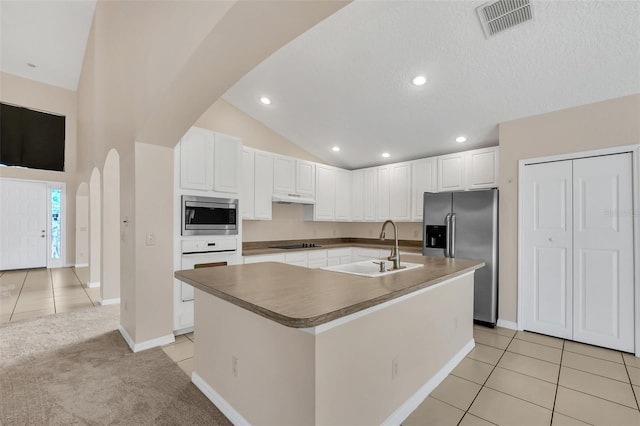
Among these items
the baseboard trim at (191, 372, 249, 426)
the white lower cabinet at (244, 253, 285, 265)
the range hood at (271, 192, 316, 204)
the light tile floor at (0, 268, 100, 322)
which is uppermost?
the range hood at (271, 192, 316, 204)

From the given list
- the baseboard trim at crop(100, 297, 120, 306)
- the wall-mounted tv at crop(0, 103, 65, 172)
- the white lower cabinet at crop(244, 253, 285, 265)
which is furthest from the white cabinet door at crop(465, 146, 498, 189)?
the wall-mounted tv at crop(0, 103, 65, 172)

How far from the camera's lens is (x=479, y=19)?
2.38m

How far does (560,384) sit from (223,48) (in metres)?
3.40

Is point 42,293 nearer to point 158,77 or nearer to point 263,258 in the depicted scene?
point 263,258

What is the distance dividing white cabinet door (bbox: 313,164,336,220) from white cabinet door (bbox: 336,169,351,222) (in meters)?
0.11

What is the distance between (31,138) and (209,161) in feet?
20.2

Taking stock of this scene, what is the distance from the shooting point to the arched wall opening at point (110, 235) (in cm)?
429

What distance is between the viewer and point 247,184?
4191 mm

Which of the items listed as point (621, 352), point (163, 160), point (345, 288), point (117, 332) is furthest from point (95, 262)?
point (621, 352)

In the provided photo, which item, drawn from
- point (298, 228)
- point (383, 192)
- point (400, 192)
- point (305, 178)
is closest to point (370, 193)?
point (383, 192)

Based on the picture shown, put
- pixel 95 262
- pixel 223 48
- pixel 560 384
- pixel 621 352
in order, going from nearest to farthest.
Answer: pixel 223 48 → pixel 560 384 → pixel 621 352 → pixel 95 262

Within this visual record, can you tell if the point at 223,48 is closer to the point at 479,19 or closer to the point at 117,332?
the point at 479,19

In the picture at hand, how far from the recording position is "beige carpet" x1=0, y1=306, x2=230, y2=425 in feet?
6.21

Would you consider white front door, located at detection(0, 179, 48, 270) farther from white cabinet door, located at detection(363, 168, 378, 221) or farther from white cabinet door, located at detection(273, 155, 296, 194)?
white cabinet door, located at detection(363, 168, 378, 221)
